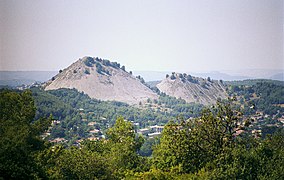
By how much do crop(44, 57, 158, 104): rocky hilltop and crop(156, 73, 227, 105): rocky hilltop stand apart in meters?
6.70

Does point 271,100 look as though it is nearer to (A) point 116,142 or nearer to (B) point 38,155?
(A) point 116,142

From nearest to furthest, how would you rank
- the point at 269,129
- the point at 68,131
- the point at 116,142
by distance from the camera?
the point at 116,142
the point at 269,129
the point at 68,131

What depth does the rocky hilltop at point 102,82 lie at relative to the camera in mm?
85000

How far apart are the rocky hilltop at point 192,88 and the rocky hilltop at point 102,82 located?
264 inches

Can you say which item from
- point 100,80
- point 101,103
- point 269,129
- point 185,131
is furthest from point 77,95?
point 185,131

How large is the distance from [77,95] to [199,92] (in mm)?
36865

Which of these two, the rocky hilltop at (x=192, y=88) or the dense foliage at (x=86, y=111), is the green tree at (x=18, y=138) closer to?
the dense foliage at (x=86, y=111)

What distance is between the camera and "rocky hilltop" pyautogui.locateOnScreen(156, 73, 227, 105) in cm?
9106

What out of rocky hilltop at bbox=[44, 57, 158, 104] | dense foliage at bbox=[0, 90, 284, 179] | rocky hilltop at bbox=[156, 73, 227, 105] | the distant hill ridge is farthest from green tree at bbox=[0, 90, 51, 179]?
rocky hilltop at bbox=[156, 73, 227, 105]

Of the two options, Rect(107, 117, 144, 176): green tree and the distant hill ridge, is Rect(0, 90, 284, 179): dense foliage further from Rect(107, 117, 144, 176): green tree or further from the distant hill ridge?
the distant hill ridge

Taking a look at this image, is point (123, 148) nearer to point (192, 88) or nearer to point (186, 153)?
point (186, 153)

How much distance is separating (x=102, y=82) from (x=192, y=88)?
84.5ft

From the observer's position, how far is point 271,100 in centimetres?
6378

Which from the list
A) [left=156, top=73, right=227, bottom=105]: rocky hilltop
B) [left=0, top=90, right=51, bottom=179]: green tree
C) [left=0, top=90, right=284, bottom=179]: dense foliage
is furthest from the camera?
[left=156, top=73, right=227, bottom=105]: rocky hilltop
